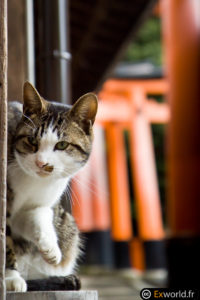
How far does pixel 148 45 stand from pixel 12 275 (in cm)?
1753

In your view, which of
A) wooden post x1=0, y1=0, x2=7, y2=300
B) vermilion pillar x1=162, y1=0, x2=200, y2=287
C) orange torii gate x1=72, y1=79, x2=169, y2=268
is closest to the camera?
wooden post x1=0, y1=0, x2=7, y2=300

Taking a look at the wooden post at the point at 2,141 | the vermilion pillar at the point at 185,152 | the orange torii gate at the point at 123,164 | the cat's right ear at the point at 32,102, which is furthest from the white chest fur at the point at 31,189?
the orange torii gate at the point at 123,164

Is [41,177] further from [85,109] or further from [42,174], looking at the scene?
[85,109]

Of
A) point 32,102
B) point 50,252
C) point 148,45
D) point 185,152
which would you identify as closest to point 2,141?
point 32,102

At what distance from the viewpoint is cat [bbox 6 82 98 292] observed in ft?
7.75

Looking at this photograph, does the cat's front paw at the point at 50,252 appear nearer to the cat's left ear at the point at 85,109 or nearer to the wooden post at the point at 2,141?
the wooden post at the point at 2,141

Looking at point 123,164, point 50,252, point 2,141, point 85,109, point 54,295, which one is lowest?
point 54,295

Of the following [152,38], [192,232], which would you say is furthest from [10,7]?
[152,38]

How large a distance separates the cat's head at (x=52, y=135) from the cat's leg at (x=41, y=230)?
0.75 ft

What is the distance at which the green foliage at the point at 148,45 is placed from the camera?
62.4ft

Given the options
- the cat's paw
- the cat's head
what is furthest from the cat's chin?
the cat's paw

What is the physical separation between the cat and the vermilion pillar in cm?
538

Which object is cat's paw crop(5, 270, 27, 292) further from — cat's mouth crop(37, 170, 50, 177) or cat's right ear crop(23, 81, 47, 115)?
cat's right ear crop(23, 81, 47, 115)

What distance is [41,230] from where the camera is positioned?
98.5 inches
